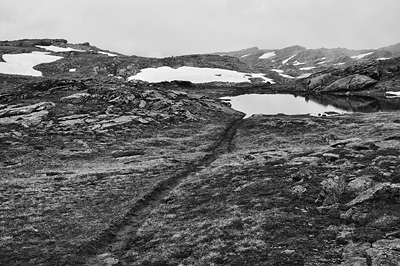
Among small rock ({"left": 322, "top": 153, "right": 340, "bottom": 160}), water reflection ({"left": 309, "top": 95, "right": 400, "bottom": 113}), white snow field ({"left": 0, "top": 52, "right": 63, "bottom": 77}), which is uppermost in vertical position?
white snow field ({"left": 0, "top": 52, "right": 63, "bottom": 77})

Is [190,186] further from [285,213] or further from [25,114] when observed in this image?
[25,114]

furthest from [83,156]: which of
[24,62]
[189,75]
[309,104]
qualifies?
[24,62]

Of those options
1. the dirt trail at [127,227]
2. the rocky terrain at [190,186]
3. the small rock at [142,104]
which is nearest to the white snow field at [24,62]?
the rocky terrain at [190,186]

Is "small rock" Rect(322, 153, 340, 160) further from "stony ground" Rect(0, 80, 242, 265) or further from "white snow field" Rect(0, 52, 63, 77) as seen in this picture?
"white snow field" Rect(0, 52, 63, 77)

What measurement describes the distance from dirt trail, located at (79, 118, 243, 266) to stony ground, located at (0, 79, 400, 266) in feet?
0.41

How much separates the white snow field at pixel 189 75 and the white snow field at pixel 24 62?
4161 centimetres

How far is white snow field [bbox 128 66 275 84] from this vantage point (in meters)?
144

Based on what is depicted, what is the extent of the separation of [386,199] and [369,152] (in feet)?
51.2

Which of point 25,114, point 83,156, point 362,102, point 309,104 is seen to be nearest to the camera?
point 83,156

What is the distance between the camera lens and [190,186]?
124ft

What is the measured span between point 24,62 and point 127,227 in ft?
481

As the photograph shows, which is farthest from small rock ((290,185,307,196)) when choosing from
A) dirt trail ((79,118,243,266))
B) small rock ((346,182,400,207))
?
dirt trail ((79,118,243,266))

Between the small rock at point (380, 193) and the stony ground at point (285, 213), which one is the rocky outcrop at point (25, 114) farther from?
the small rock at point (380, 193)

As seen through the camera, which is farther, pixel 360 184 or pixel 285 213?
pixel 360 184
